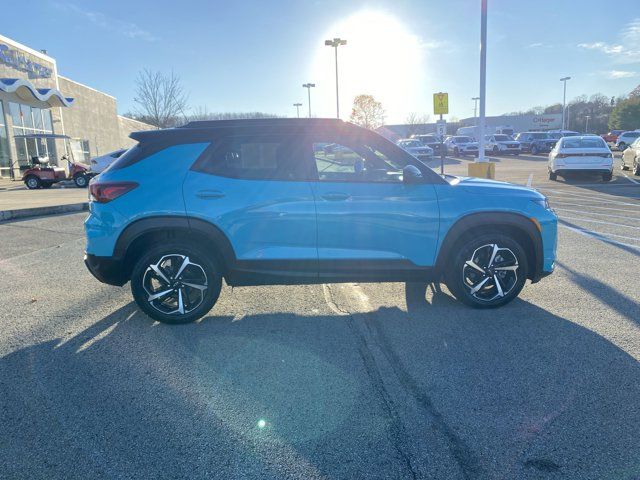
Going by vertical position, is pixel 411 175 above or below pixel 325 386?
above

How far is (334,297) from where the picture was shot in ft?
16.9

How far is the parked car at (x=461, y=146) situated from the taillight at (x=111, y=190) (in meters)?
33.9

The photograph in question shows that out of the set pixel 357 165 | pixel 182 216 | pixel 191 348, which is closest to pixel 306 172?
pixel 357 165

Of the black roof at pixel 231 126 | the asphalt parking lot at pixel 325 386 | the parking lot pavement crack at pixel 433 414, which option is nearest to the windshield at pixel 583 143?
the asphalt parking lot at pixel 325 386

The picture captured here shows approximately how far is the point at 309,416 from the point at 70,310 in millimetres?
3166

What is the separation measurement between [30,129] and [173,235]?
29.7 meters

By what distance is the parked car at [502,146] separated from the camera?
36.0 m

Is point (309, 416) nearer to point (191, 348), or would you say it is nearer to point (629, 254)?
point (191, 348)

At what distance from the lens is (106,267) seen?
4.29m

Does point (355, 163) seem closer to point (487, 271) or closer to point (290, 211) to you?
point (290, 211)

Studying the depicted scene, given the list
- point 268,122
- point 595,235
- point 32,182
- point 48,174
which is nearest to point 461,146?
point 48,174

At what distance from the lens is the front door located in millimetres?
4254

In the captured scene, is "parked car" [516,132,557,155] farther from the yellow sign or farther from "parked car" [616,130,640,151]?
the yellow sign

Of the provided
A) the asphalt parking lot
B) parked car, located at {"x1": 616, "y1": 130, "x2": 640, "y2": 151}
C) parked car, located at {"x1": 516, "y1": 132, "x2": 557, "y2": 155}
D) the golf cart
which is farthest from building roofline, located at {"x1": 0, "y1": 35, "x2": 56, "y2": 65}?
parked car, located at {"x1": 616, "y1": 130, "x2": 640, "y2": 151}
